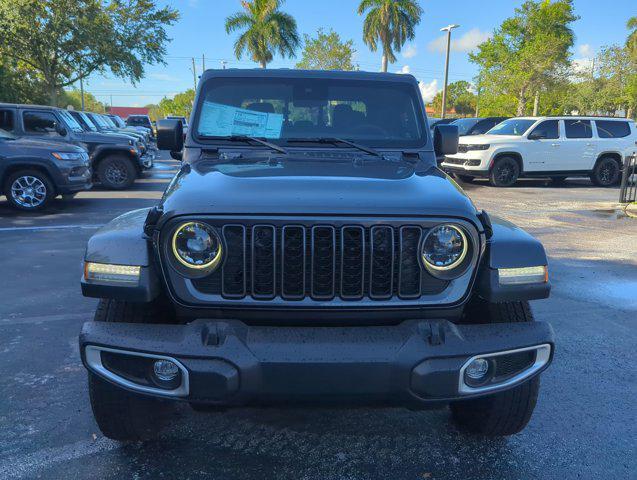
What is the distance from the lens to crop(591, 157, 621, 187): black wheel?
15.3 m

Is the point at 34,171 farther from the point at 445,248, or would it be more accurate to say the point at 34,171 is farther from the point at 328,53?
the point at 328,53

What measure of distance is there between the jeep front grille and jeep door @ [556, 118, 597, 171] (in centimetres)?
1420

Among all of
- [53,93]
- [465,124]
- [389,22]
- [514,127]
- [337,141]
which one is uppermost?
[389,22]

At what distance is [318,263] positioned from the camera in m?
2.29

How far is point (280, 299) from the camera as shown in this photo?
7.59 ft

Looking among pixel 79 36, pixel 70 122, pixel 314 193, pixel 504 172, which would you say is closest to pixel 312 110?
pixel 314 193

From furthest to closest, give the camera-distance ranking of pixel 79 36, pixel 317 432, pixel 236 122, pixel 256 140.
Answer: pixel 79 36 < pixel 236 122 < pixel 256 140 < pixel 317 432

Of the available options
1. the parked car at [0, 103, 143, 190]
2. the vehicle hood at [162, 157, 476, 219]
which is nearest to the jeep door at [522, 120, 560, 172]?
the parked car at [0, 103, 143, 190]

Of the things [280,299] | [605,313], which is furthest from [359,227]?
[605,313]

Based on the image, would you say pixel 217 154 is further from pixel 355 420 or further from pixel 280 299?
pixel 355 420

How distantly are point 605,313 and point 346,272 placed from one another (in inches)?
143

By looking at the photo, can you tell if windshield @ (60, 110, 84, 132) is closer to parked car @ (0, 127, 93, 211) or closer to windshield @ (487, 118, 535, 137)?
parked car @ (0, 127, 93, 211)

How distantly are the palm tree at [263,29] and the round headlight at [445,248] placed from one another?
34.2 m

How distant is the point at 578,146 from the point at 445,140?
12.9 metres
